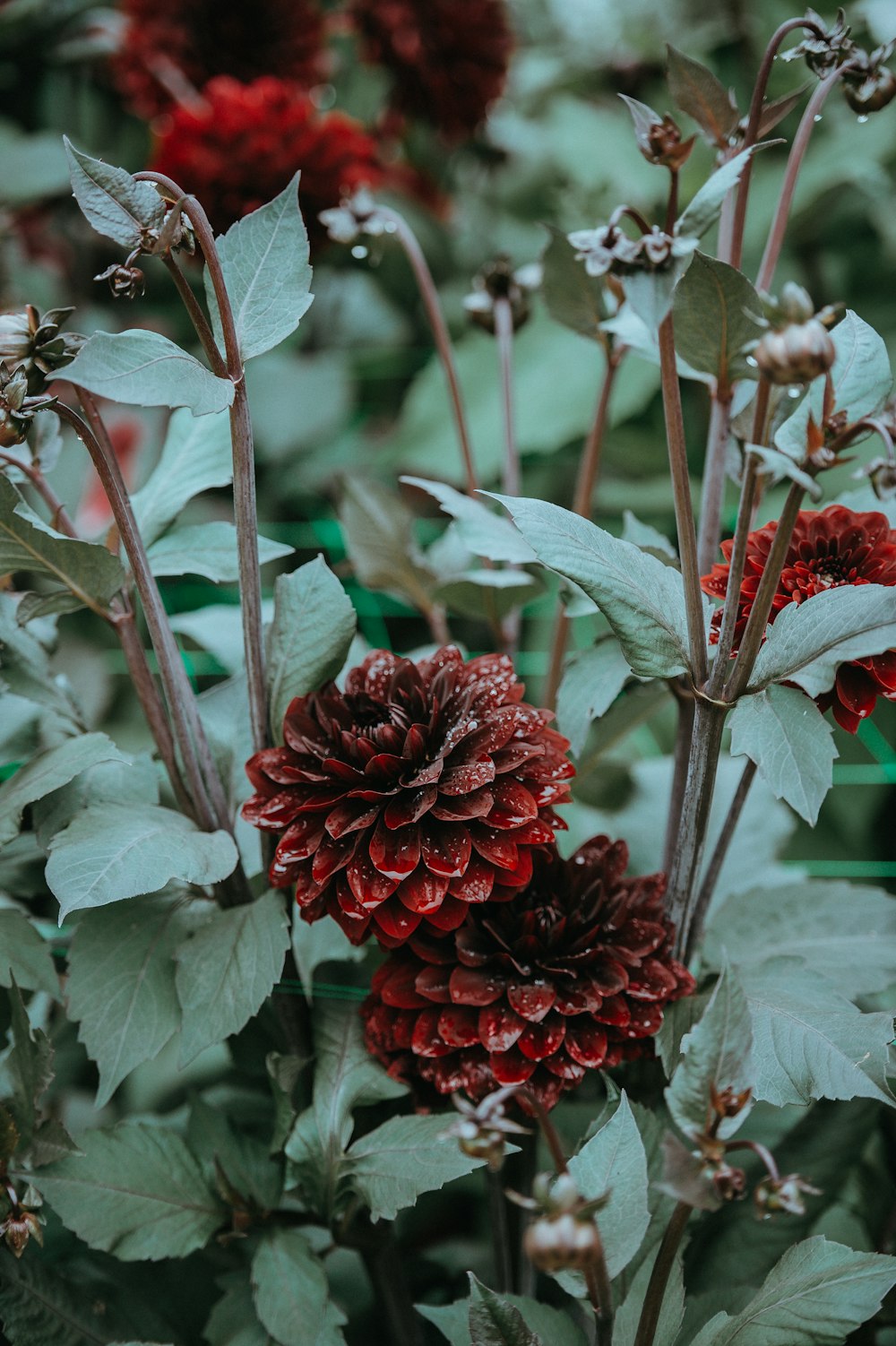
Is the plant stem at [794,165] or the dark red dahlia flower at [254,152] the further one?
the dark red dahlia flower at [254,152]

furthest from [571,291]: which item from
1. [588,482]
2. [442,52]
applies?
[442,52]

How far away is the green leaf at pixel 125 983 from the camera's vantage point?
0.27 meters

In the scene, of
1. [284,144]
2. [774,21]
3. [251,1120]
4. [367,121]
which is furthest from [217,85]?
[251,1120]

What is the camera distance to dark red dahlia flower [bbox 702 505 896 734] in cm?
25

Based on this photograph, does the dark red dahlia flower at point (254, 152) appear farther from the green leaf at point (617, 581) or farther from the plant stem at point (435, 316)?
the green leaf at point (617, 581)

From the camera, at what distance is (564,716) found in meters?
0.30

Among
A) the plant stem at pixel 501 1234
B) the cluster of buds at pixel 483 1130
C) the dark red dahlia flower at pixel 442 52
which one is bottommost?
the plant stem at pixel 501 1234

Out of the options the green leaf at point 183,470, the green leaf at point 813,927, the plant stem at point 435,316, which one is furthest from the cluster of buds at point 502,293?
the green leaf at point 813,927

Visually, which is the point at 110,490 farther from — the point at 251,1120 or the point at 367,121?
the point at 367,121

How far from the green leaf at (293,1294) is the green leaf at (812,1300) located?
93mm

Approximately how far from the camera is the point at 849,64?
269 mm

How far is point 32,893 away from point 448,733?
0.15 meters

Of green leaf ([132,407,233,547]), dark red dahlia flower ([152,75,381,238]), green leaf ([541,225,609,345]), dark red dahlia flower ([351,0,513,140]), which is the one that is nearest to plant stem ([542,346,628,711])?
green leaf ([541,225,609,345])

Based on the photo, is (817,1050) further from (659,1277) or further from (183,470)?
(183,470)
